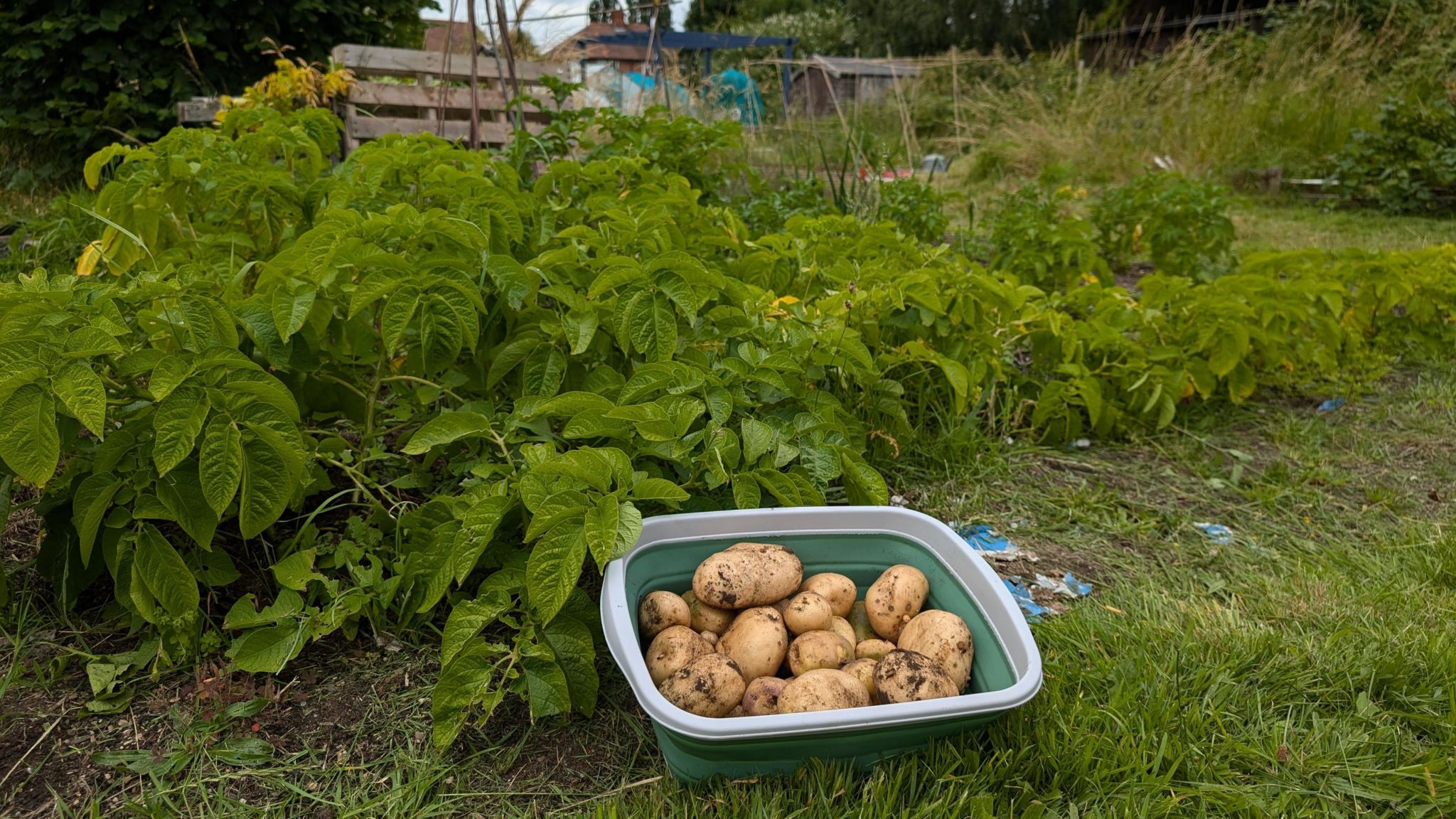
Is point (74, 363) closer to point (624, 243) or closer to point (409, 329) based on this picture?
point (409, 329)

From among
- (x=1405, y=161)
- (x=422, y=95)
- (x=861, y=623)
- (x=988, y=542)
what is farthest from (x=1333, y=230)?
(x=861, y=623)

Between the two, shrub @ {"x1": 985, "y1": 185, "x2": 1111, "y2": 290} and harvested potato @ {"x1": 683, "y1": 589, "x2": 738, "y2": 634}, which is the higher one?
shrub @ {"x1": 985, "y1": 185, "x2": 1111, "y2": 290}

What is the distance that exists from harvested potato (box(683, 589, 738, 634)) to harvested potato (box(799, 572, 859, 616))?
0.17m

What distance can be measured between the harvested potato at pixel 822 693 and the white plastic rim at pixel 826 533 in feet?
0.34

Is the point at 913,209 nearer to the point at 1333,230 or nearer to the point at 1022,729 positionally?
the point at 1022,729

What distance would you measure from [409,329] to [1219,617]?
6.07 feet

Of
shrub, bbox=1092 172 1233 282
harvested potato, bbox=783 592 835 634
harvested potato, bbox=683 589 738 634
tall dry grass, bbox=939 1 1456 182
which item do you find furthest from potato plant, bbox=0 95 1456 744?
tall dry grass, bbox=939 1 1456 182

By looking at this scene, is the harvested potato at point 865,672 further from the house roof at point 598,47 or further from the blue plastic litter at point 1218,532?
the house roof at point 598,47

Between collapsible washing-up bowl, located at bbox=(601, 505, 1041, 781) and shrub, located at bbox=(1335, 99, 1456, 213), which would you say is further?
shrub, located at bbox=(1335, 99, 1456, 213)

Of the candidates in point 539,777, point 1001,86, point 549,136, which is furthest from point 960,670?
point 1001,86

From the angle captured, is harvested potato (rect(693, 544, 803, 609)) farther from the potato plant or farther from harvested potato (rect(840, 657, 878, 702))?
harvested potato (rect(840, 657, 878, 702))

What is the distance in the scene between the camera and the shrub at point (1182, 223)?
14.4 feet

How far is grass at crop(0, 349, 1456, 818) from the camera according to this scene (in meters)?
1.46

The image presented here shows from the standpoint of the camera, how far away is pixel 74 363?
143 cm
